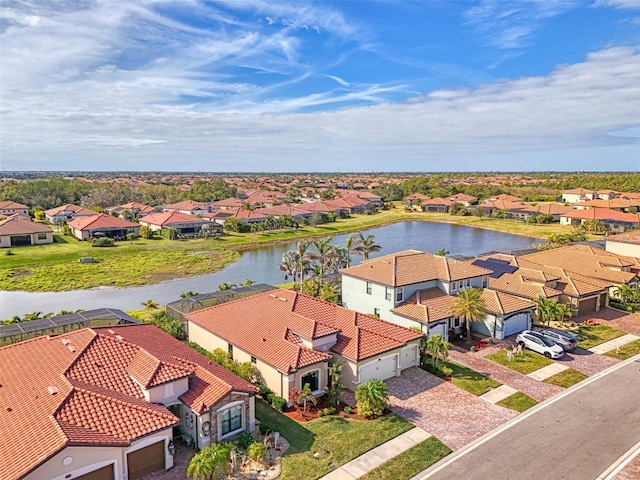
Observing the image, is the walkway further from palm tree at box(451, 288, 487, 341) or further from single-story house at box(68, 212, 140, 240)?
single-story house at box(68, 212, 140, 240)

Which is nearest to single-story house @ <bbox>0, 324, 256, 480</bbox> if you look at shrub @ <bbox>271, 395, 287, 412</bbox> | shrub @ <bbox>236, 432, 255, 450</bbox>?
shrub @ <bbox>236, 432, 255, 450</bbox>

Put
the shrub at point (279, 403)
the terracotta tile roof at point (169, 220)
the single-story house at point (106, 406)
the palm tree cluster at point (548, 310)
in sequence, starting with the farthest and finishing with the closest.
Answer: the terracotta tile roof at point (169, 220) < the palm tree cluster at point (548, 310) < the shrub at point (279, 403) < the single-story house at point (106, 406)

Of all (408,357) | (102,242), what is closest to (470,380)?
(408,357)

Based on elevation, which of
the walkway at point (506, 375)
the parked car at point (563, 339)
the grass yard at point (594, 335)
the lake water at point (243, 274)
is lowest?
the lake water at point (243, 274)

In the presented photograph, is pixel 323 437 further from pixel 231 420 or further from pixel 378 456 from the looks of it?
pixel 231 420

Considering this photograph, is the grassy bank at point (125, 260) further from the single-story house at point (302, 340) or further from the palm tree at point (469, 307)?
the palm tree at point (469, 307)

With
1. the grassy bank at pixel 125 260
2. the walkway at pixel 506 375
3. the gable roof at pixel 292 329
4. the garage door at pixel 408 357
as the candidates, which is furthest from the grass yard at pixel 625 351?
the grassy bank at pixel 125 260
